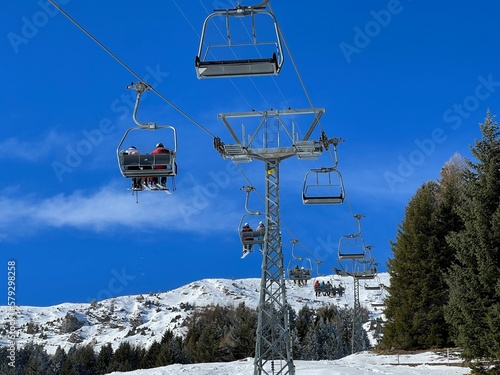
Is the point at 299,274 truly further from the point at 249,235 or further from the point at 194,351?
the point at 194,351

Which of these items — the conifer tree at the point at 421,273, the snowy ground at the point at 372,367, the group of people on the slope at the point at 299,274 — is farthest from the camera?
the conifer tree at the point at 421,273

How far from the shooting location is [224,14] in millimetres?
12289

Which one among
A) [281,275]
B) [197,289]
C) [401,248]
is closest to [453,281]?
[281,275]

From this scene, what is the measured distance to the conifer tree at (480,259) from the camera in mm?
23812

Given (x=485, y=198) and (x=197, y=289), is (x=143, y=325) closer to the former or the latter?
(x=197, y=289)

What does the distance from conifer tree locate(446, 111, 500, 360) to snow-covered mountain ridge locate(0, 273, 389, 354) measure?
367ft

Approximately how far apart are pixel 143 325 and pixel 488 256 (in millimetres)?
143508

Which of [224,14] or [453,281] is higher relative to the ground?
[224,14]

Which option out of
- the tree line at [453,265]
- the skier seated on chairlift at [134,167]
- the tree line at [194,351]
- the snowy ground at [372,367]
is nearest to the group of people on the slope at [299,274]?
the snowy ground at [372,367]

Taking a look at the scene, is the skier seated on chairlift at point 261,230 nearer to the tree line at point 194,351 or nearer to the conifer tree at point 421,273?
the conifer tree at point 421,273

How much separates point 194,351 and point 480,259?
6306 cm

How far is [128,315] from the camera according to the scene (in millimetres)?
179875

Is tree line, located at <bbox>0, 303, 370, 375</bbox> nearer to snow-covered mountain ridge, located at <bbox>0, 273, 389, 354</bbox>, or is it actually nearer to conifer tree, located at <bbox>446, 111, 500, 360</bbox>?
snow-covered mountain ridge, located at <bbox>0, 273, 389, 354</bbox>

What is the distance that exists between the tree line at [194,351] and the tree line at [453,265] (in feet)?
124
